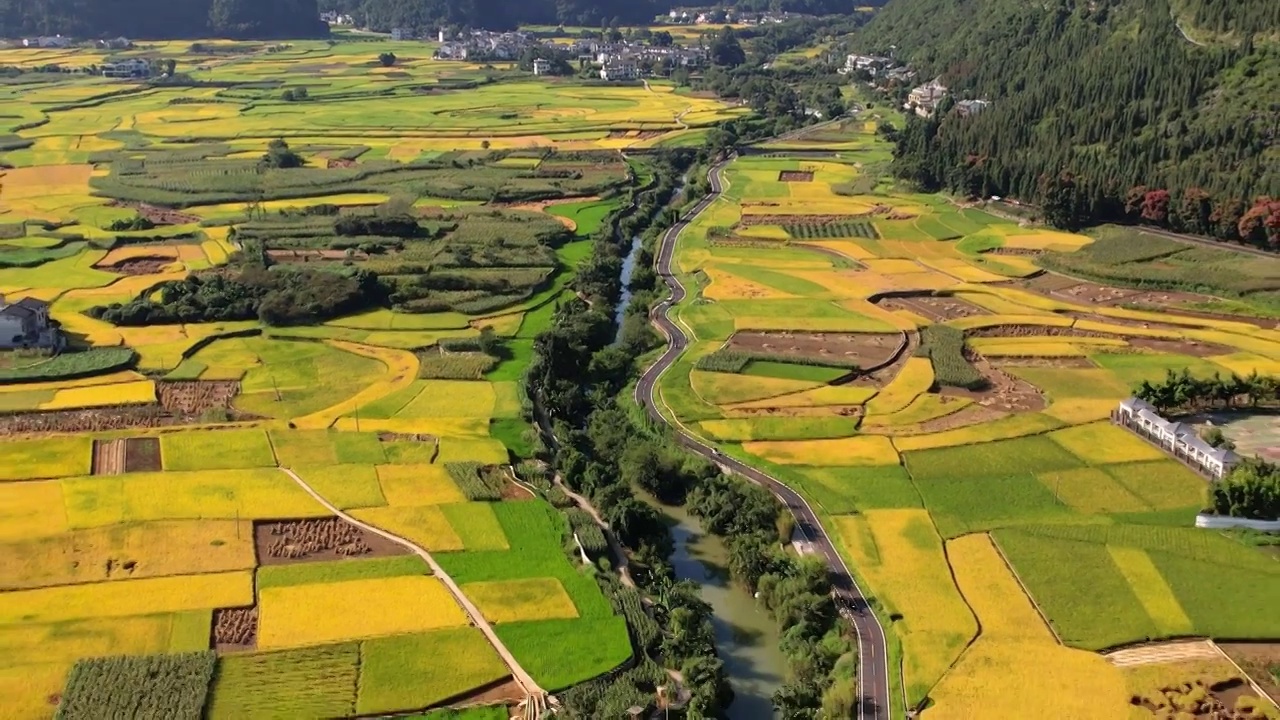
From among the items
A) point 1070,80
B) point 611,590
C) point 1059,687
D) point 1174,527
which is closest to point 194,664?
point 611,590

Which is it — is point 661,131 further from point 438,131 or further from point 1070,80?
point 1070,80

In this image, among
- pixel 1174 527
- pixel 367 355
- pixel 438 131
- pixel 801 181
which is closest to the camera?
pixel 1174 527

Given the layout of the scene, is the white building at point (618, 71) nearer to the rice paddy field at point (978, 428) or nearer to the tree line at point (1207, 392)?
the rice paddy field at point (978, 428)

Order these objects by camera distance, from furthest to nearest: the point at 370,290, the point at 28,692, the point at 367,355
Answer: the point at 370,290 → the point at 367,355 → the point at 28,692

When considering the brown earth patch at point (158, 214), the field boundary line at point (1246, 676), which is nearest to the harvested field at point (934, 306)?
the field boundary line at point (1246, 676)

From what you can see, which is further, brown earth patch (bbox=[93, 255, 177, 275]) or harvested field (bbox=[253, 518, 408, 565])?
brown earth patch (bbox=[93, 255, 177, 275])

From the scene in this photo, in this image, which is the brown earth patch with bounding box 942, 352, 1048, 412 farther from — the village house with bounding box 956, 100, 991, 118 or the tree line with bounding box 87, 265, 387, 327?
the village house with bounding box 956, 100, 991, 118

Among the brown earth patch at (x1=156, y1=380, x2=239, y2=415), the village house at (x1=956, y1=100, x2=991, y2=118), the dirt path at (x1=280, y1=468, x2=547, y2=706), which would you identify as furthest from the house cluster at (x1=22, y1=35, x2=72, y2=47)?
the dirt path at (x1=280, y1=468, x2=547, y2=706)

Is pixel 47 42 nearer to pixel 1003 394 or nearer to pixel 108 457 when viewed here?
pixel 108 457
